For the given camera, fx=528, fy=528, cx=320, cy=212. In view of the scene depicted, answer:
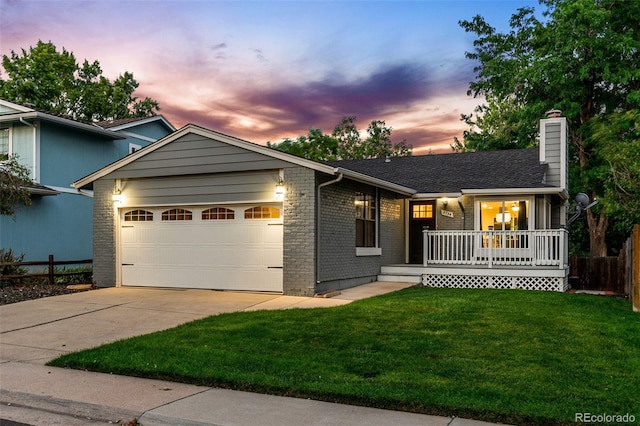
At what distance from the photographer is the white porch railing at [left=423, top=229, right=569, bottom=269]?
14281mm

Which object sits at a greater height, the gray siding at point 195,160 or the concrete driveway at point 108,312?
the gray siding at point 195,160

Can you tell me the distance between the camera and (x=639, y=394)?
5.00 meters

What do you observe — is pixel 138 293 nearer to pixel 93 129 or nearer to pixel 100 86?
pixel 93 129

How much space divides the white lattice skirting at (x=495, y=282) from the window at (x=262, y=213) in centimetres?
497

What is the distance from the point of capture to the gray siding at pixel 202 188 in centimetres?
1279

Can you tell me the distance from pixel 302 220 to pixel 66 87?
29.2 meters

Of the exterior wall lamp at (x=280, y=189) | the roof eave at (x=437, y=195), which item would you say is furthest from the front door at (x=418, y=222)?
the exterior wall lamp at (x=280, y=189)

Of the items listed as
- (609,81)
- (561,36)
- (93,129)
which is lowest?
(93,129)

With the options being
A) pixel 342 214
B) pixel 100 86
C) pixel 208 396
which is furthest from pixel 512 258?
pixel 100 86

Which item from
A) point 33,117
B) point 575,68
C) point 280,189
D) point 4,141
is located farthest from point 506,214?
point 4,141

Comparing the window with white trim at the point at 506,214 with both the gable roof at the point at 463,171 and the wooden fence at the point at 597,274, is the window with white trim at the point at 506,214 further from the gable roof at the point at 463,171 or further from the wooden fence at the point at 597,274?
the wooden fence at the point at 597,274

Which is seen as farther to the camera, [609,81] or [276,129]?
[276,129]

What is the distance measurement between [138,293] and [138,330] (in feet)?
15.3

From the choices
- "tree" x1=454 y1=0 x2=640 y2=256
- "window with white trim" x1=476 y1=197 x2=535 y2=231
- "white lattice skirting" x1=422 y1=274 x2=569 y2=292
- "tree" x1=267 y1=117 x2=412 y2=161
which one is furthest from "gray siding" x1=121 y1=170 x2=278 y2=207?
"tree" x1=267 y1=117 x2=412 y2=161
